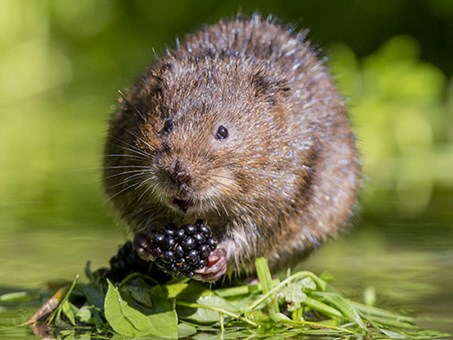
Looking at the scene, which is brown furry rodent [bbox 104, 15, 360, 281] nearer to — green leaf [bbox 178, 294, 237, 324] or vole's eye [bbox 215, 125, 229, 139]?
vole's eye [bbox 215, 125, 229, 139]

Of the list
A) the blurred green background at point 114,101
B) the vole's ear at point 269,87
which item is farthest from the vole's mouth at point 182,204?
the blurred green background at point 114,101

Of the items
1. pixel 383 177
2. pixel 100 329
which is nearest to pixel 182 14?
pixel 383 177

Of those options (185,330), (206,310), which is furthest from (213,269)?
(185,330)

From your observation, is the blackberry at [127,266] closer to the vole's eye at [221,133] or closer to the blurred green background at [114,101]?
the blurred green background at [114,101]

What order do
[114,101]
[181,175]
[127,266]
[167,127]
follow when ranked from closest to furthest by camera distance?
[181,175] < [167,127] < [127,266] < [114,101]

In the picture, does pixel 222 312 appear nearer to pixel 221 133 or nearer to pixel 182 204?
pixel 182 204

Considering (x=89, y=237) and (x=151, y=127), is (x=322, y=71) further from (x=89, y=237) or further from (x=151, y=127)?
(x=89, y=237)
